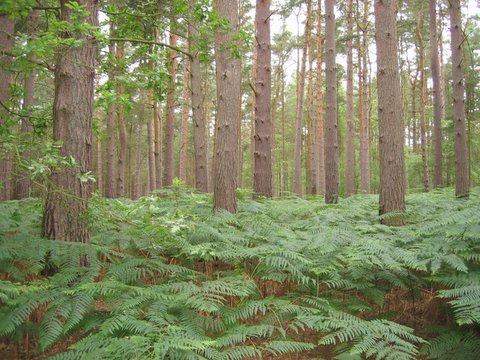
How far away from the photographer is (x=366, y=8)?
17.3 meters

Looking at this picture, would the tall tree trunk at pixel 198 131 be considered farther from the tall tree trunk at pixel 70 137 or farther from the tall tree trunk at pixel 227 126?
the tall tree trunk at pixel 70 137

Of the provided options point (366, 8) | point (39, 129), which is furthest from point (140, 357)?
point (366, 8)

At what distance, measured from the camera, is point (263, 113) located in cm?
894

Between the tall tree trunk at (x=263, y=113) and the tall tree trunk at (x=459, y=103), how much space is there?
487 centimetres

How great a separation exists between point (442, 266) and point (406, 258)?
517 mm

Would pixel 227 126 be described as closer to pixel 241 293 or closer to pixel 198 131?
pixel 241 293

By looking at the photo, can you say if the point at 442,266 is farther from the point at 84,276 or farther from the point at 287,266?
the point at 84,276

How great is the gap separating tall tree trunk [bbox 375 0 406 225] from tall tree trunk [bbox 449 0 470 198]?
401 centimetres

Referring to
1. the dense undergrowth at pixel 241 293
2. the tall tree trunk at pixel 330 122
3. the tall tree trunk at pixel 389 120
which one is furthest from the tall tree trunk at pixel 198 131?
the dense undergrowth at pixel 241 293

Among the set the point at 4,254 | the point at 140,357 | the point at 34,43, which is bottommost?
the point at 140,357

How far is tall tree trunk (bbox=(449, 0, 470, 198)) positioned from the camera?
9.08 metres

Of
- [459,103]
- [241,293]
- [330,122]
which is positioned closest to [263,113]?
[330,122]

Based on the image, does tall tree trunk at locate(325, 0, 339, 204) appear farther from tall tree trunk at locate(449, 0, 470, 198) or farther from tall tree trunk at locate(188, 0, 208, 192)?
tall tree trunk at locate(188, 0, 208, 192)

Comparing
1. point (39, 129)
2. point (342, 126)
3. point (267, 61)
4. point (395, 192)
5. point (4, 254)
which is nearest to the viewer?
point (4, 254)
